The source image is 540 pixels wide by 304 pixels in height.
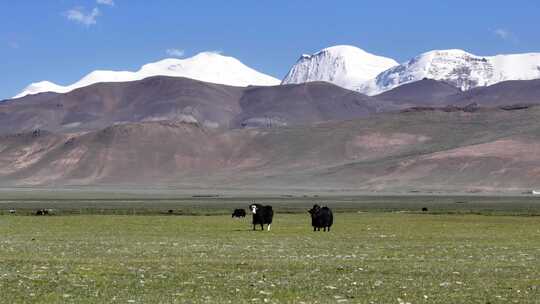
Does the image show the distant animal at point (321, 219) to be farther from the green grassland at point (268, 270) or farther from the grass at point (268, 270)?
the grass at point (268, 270)

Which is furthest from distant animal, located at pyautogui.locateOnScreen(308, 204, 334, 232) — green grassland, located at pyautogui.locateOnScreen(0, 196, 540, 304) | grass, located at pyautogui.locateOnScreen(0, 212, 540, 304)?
grass, located at pyautogui.locateOnScreen(0, 212, 540, 304)

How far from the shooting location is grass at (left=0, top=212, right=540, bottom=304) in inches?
613

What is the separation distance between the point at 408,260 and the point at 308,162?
561 feet

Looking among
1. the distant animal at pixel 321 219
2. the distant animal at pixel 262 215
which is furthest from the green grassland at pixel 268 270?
the distant animal at pixel 262 215

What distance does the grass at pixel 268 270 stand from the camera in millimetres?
15562

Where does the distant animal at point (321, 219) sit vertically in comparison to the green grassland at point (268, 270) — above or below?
above

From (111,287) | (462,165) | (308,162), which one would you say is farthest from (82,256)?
(308,162)

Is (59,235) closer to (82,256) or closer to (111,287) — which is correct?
(82,256)

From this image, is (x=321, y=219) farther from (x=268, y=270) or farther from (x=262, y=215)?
(x=268, y=270)

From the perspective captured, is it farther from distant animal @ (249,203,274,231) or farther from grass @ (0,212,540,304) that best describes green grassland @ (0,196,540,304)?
distant animal @ (249,203,274,231)

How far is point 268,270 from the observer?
19.8 m

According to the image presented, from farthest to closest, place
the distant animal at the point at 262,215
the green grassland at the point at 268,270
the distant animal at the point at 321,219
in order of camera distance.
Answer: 1. the distant animal at the point at 262,215
2. the distant animal at the point at 321,219
3. the green grassland at the point at 268,270

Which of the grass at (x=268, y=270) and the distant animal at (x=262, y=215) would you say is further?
the distant animal at (x=262, y=215)

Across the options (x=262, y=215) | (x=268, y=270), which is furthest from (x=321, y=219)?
(x=268, y=270)
